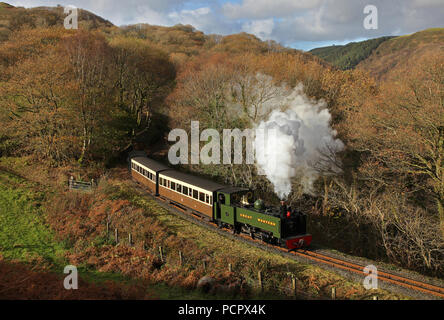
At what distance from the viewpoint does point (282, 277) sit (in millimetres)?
11242

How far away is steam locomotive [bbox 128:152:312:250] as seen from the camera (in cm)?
1316

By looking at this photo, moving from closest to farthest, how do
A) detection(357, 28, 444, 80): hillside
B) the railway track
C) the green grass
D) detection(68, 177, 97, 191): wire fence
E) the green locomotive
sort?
the railway track, the green locomotive, the green grass, detection(68, 177, 97, 191): wire fence, detection(357, 28, 444, 80): hillside

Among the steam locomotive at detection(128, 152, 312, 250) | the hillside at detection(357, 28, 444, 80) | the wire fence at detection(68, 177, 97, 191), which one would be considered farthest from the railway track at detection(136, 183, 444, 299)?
the hillside at detection(357, 28, 444, 80)

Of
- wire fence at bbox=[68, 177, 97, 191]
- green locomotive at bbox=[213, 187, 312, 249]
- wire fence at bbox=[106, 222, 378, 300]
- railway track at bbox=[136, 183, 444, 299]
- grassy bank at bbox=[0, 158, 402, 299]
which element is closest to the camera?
wire fence at bbox=[106, 222, 378, 300]

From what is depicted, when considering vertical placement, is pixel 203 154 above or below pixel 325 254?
above

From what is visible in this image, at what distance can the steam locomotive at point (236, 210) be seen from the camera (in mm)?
13164

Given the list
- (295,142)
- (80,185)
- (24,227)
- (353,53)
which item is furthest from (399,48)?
(24,227)

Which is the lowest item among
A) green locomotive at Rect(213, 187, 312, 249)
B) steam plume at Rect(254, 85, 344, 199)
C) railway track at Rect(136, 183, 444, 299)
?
railway track at Rect(136, 183, 444, 299)

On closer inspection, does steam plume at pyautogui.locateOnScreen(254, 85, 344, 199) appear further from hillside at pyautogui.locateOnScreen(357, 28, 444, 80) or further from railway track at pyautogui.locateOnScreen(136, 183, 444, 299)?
hillside at pyautogui.locateOnScreen(357, 28, 444, 80)

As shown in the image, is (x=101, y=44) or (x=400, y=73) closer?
(x=400, y=73)

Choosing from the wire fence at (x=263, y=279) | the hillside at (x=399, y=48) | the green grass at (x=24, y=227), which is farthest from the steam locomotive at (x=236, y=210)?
the hillside at (x=399, y=48)
